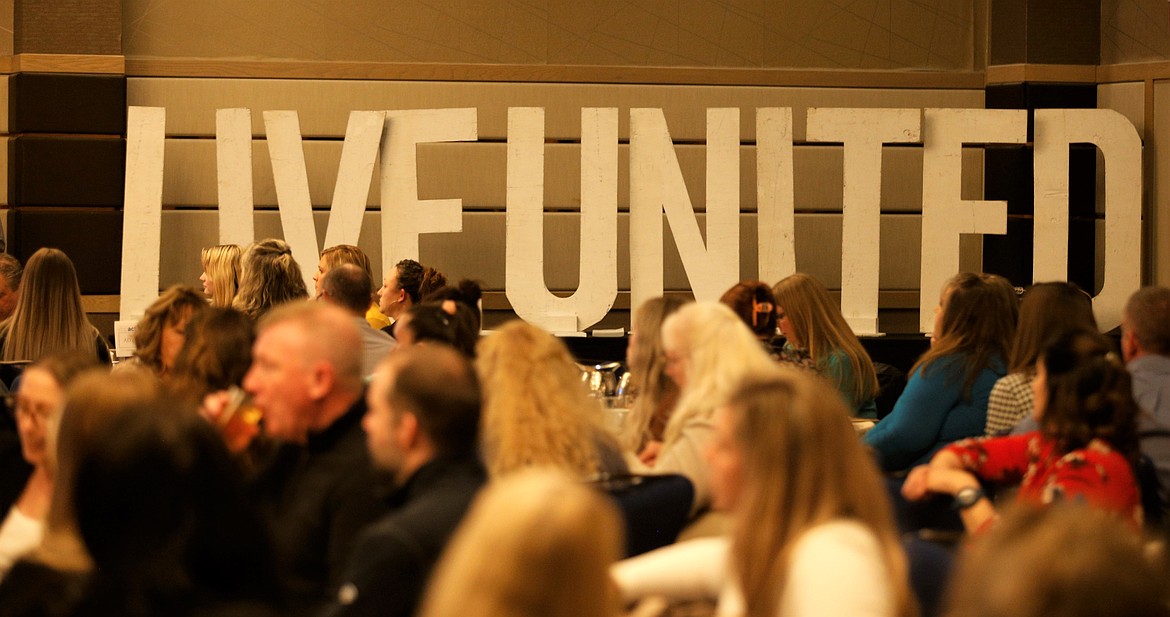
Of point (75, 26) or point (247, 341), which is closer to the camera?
point (247, 341)

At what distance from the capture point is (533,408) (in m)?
3.07

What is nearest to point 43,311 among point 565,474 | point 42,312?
point 42,312

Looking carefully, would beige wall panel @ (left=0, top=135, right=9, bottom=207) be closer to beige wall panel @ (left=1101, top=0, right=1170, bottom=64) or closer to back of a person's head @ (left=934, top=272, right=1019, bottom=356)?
back of a person's head @ (left=934, top=272, right=1019, bottom=356)

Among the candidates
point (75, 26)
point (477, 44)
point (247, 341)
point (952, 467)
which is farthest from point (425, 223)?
point (952, 467)

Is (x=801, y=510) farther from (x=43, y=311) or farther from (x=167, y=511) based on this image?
(x=43, y=311)

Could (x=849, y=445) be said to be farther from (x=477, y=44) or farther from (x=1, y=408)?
(x=477, y=44)

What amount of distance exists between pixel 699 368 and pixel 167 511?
207 cm

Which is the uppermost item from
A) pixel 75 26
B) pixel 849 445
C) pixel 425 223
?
pixel 75 26

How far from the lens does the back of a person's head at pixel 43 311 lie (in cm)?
494

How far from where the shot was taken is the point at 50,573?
1918 mm

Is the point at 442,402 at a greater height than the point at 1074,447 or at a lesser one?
greater

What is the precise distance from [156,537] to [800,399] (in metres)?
0.90

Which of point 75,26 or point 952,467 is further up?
point 75,26

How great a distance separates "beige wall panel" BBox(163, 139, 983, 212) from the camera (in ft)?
26.1
